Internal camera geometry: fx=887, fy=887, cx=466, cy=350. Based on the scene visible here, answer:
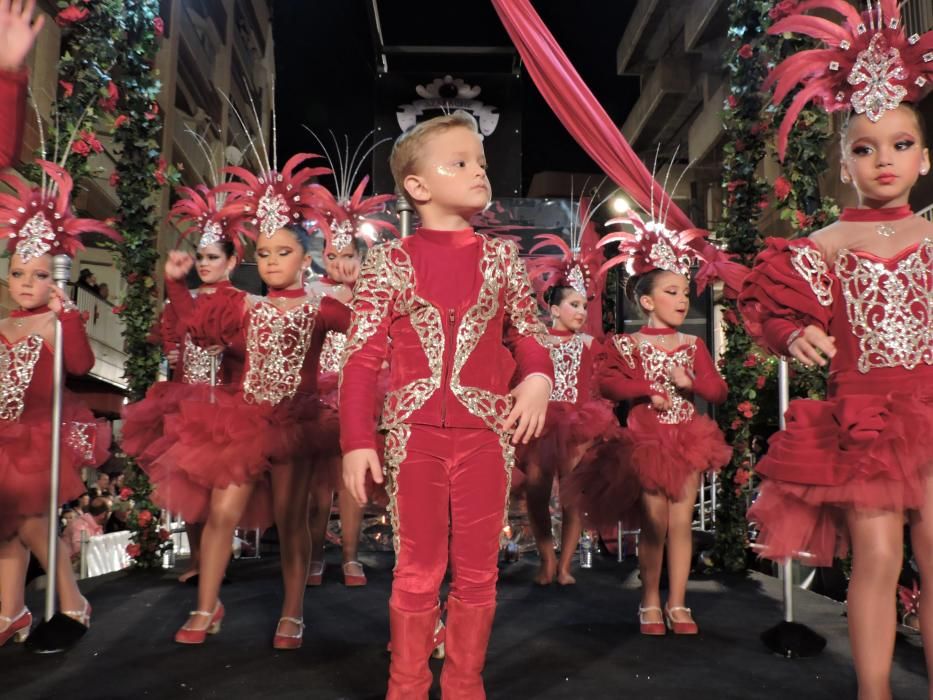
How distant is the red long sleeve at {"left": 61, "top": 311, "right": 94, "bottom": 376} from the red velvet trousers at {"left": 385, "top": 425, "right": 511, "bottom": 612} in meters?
2.18

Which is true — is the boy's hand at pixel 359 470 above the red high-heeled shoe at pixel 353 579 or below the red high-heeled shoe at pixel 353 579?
above

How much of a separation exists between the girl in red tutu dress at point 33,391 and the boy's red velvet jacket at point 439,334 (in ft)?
6.75

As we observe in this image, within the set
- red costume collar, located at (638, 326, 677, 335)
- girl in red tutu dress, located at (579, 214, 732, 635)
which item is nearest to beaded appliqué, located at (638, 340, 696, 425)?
girl in red tutu dress, located at (579, 214, 732, 635)

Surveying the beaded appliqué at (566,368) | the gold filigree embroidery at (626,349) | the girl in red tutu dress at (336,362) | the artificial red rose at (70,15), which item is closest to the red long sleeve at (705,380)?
the gold filigree embroidery at (626,349)

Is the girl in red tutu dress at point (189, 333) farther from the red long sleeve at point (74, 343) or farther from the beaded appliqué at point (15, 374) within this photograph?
the beaded appliqué at point (15, 374)

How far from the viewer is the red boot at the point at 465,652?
2.44 meters

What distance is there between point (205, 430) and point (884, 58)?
2.91 meters

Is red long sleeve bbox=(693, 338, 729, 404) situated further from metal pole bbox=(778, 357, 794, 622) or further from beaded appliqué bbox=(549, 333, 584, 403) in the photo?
beaded appliqué bbox=(549, 333, 584, 403)

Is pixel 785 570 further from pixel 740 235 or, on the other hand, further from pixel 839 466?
pixel 740 235

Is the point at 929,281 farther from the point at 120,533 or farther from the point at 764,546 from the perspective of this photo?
the point at 120,533

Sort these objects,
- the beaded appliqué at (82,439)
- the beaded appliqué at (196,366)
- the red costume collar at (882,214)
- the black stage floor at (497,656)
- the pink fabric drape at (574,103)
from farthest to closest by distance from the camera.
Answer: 1. the beaded appliqué at (196,366)
2. the pink fabric drape at (574,103)
3. the beaded appliqué at (82,439)
4. the black stage floor at (497,656)
5. the red costume collar at (882,214)

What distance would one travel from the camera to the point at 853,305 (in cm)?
267

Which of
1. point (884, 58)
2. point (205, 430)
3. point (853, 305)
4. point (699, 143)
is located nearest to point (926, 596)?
point (853, 305)

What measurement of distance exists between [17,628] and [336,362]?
2.97m
